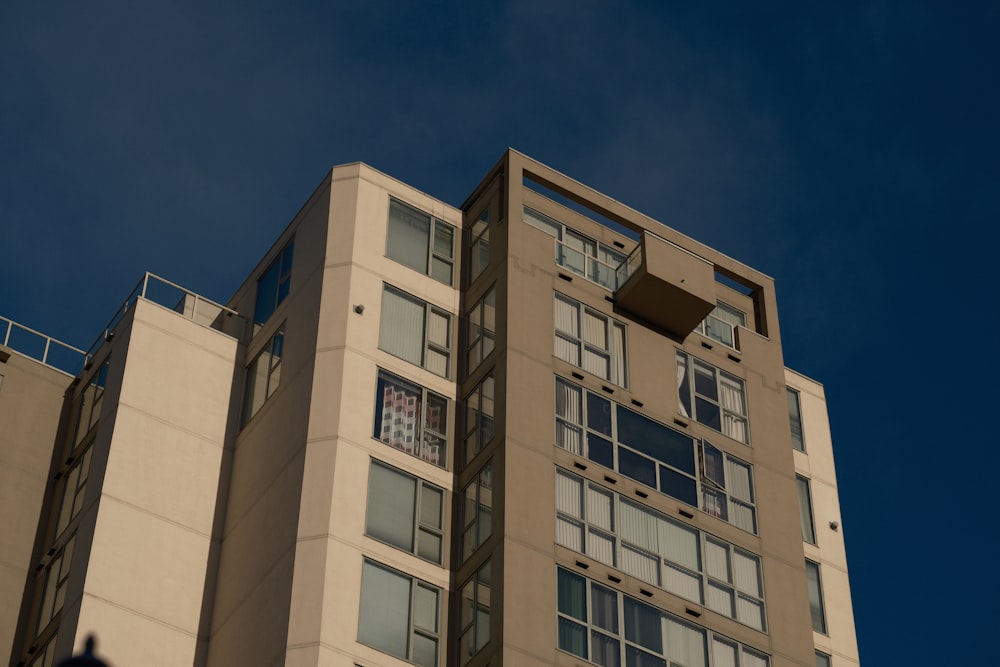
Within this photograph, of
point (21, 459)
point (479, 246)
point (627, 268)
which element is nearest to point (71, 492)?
point (21, 459)

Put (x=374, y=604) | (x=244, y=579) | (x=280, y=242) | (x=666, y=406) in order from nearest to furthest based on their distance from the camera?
(x=374, y=604), (x=244, y=579), (x=666, y=406), (x=280, y=242)

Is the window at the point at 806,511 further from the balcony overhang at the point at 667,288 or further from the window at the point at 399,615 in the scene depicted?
the window at the point at 399,615

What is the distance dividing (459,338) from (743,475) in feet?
29.0

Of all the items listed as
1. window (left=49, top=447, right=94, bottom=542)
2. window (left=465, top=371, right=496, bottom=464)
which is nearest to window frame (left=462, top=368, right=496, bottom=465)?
window (left=465, top=371, right=496, bottom=464)

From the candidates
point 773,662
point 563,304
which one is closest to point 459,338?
point 563,304

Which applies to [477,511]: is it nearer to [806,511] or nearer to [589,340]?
[589,340]

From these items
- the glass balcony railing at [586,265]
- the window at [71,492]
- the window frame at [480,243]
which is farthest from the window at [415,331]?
the window at [71,492]

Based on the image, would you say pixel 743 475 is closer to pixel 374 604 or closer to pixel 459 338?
pixel 459 338

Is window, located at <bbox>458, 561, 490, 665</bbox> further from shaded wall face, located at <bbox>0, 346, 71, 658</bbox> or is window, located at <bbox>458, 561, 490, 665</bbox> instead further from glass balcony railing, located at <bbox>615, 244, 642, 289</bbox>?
shaded wall face, located at <bbox>0, 346, 71, 658</bbox>

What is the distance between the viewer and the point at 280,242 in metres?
48.1

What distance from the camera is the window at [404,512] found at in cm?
3916

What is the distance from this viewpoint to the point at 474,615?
37.6 meters

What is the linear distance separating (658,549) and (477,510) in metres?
5.00

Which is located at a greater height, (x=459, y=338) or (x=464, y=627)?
(x=459, y=338)
